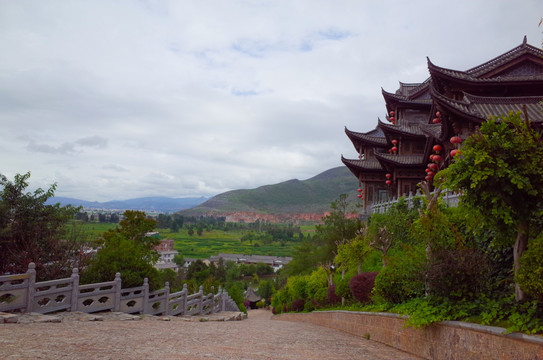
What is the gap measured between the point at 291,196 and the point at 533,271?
148 meters

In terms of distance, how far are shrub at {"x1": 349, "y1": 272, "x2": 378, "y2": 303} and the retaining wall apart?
1.12 metres

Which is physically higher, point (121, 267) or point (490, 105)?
point (490, 105)

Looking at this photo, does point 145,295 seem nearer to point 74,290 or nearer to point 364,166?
point 74,290

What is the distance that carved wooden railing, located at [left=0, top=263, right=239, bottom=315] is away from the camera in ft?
31.3

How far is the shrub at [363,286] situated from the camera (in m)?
11.0

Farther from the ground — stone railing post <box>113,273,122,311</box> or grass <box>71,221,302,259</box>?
stone railing post <box>113,273,122,311</box>

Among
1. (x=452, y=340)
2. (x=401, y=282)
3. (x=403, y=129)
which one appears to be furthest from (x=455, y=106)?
(x=403, y=129)

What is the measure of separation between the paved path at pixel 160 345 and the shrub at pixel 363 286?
6.00ft

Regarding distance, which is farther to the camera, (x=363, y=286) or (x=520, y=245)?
(x=363, y=286)

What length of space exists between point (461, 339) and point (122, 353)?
4884 mm

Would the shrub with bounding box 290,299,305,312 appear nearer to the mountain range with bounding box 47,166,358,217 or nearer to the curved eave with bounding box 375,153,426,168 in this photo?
the curved eave with bounding box 375,153,426,168

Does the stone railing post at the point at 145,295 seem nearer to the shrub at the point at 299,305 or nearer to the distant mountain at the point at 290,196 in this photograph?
the shrub at the point at 299,305

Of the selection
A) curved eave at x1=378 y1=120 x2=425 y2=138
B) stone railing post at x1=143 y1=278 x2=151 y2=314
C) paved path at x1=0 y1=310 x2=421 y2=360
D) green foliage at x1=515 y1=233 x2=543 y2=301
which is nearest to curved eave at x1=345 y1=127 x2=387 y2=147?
curved eave at x1=378 y1=120 x2=425 y2=138

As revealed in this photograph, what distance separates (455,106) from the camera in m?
14.1
